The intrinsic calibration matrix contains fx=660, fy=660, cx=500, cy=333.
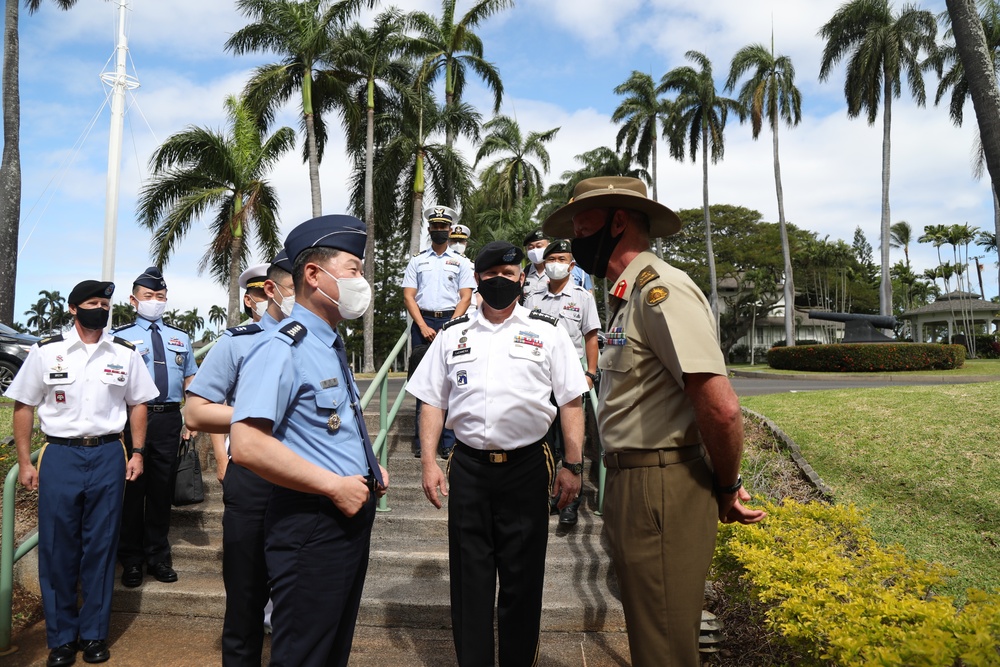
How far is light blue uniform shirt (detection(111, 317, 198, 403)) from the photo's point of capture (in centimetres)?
485

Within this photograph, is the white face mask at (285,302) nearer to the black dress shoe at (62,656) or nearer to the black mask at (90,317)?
the black mask at (90,317)

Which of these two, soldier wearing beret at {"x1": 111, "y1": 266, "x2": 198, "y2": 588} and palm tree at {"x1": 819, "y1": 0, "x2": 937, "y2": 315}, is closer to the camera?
soldier wearing beret at {"x1": 111, "y1": 266, "x2": 198, "y2": 588}

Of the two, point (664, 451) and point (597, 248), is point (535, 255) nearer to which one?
point (597, 248)

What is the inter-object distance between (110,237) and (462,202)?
1495 centimetres

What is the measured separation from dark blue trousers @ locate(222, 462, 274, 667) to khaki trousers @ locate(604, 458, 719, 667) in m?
1.93

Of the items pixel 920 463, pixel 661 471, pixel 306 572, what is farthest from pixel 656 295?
pixel 920 463

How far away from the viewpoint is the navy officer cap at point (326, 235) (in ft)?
7.44

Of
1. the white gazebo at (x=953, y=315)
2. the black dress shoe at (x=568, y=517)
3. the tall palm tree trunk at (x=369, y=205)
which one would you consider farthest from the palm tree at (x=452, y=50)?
the white gazebo at (x=953, y=315)

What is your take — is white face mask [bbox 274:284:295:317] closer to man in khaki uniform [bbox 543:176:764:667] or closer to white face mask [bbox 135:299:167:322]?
man in khaki uniform [bbox 543:176:764:667]

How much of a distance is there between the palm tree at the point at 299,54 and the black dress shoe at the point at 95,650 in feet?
60.7

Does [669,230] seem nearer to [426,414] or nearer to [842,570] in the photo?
[426,414]

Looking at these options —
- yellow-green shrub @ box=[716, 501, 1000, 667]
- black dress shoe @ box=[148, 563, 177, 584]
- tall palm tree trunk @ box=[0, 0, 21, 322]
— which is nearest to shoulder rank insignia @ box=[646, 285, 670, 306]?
→ yellow-green shrub @ box=[716, 501, 1000, 667]

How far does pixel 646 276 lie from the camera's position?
2.22 m

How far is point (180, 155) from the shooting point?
739 inches
